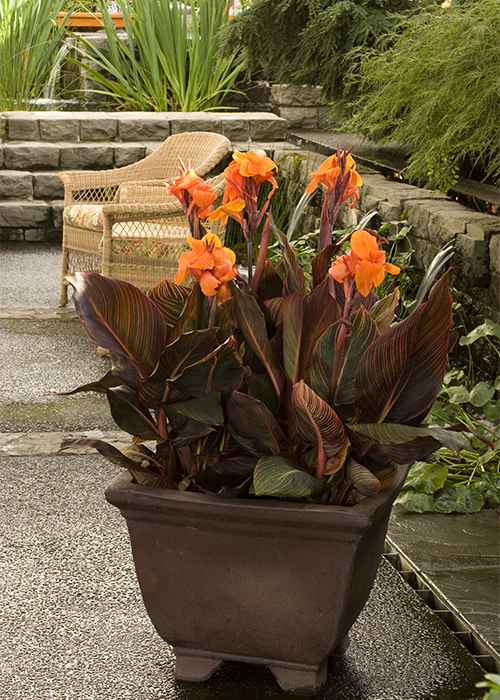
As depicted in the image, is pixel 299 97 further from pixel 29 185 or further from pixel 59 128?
pixel 29 185

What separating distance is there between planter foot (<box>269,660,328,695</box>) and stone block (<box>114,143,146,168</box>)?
563 cm

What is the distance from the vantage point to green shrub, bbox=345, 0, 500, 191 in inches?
121

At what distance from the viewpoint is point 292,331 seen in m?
1.51

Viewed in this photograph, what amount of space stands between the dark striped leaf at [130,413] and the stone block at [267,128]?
5750 mm

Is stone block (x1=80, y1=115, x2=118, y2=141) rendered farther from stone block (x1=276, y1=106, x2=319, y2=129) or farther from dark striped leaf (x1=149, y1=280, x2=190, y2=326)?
dark striped leaf (x1=149, y1=280, x2=190, y2=326)

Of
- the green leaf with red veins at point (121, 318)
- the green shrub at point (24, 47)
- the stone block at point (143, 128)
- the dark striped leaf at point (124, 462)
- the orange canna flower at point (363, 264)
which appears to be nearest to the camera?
the orange canna flower at point (363, 264)

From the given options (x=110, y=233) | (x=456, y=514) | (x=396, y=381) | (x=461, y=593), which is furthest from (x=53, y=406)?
(x=396, y=381)

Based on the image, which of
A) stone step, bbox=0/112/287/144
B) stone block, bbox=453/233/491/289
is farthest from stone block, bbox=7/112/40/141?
stone block, bbox=453/233/491/289

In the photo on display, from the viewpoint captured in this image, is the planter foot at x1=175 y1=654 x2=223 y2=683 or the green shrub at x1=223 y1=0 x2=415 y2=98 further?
the green shrub at x1=223 y1=0 x2=415 y2=98

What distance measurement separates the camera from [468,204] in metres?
3.59

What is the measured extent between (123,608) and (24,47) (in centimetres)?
716

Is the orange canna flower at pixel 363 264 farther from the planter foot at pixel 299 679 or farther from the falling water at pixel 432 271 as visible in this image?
the planter foot at pixel 299 679

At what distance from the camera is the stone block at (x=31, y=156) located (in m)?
6.68

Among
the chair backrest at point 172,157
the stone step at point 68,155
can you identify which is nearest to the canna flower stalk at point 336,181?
the chair backrest at point 172,157
